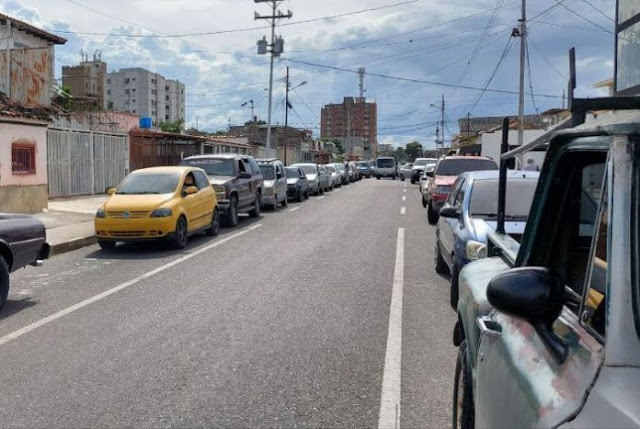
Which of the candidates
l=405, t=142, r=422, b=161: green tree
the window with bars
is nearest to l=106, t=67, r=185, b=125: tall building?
l=405, t=142, r=422, b=161: green tree

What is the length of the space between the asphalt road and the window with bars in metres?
7.45

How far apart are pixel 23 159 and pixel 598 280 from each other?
18374mm

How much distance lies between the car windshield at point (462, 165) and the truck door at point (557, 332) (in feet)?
48.0

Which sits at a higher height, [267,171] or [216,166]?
[216,166]

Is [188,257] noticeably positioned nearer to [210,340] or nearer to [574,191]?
[210,340]

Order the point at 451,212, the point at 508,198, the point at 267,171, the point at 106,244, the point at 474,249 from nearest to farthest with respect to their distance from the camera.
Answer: the point at 474,249, the point at 508,198, the point at 451,212, the point at 106,244, the point at 267,171

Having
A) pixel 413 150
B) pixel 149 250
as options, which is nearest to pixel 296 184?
pixel 149 250

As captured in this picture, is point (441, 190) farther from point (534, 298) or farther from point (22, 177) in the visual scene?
point (534, 298)

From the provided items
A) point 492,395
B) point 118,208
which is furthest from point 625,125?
point 118,208

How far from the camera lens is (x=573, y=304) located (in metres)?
2.22

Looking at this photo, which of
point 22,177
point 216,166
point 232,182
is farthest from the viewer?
point 22,177

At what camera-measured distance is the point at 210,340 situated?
6023mm

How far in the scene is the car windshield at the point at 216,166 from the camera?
680 inches

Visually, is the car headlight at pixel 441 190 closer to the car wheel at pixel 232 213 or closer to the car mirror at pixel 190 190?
the car wheel at pixel 232 213
